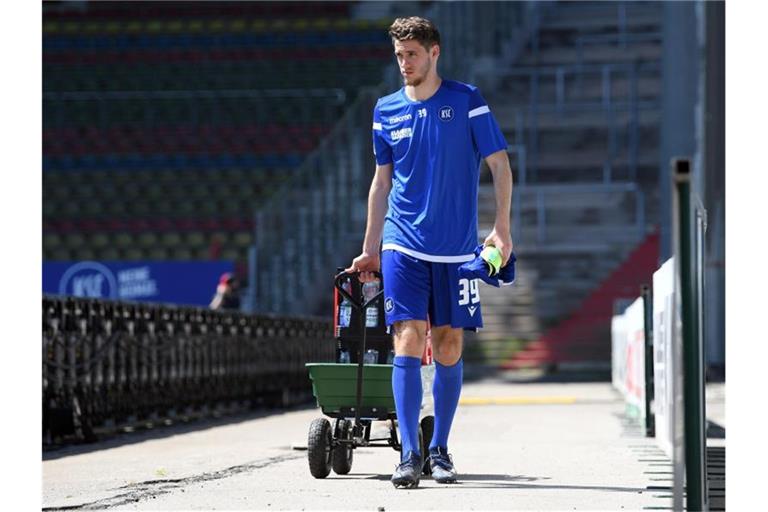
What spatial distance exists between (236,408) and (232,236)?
Answer: 11770 mm

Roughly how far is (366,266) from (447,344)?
41 cm

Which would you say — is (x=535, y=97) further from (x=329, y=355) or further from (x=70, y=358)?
(x=70, y=358)

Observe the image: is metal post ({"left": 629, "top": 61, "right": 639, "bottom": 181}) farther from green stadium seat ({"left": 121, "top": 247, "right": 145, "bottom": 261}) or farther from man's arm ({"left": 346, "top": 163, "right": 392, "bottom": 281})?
man's arm ({"left": 346, "top": 163, "right": 392, "bottom": 281})

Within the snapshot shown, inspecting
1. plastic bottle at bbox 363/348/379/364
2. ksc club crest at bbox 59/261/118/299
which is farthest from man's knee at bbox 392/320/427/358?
ksc club crest at bbox 59/261/118/299

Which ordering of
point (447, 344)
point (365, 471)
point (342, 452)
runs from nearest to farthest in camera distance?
point (447, 344) → point (342, 452) → point (365, 471)

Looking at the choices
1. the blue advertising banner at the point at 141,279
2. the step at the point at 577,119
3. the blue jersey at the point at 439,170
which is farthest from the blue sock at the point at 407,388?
the step at the point at 577,119

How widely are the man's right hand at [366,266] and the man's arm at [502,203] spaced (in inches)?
17.6

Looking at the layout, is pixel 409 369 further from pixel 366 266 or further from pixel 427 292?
pixel 366 266

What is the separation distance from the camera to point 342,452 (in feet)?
22.7

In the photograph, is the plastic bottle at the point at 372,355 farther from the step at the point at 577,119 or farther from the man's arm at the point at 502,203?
the step at the point at 577,119

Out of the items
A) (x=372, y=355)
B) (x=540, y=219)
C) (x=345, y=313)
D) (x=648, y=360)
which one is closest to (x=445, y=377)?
(x=345, y=313)

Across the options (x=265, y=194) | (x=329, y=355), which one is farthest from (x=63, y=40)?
(x=329, y=355)

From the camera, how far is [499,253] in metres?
6.22

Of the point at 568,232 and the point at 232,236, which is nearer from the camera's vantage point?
the point at 568,232
